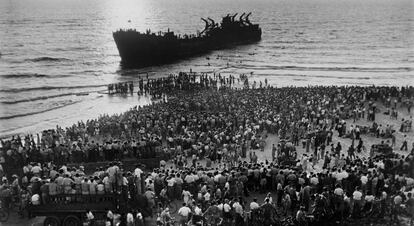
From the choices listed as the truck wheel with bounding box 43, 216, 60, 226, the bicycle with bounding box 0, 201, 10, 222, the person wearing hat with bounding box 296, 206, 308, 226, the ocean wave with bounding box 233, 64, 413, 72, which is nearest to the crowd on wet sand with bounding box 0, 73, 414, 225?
the person wearing hat with bounding box 296, 206, 308, 226

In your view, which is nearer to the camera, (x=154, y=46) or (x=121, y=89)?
(x=121, y=89)

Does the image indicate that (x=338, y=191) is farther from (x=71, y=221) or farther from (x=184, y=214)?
(x=71, y=221)

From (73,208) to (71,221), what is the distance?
22.5 inches

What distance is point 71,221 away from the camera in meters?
18.7

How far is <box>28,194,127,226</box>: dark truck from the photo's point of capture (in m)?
18.6

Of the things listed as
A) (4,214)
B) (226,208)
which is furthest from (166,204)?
(4,214)

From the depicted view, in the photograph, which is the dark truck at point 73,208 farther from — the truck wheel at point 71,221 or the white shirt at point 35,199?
the white shirt at point 35,199

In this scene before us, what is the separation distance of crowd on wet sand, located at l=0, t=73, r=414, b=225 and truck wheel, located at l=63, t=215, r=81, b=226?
1.05 meters

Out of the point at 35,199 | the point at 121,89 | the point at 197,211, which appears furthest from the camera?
the point at 121,89

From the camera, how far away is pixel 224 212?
17.8m

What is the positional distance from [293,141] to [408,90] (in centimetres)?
1718

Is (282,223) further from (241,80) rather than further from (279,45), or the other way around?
(279,45)

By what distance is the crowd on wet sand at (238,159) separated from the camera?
18562 mm

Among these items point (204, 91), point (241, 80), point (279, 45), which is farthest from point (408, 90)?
point (279, 45)
